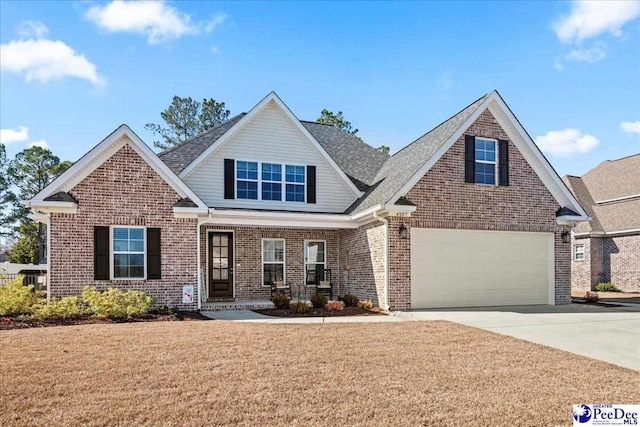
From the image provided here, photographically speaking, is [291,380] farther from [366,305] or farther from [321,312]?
[366,305]

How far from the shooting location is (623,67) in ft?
38.4

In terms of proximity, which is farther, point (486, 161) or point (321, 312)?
point (486, 161)

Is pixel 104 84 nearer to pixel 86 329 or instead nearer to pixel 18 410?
pixel 86 329

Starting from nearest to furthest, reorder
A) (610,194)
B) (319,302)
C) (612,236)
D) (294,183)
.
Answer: (319,302) → (294,183) → (612,236) → (610,194)

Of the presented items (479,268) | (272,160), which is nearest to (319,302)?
(479,268)

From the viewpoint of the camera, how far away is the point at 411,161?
15.6m

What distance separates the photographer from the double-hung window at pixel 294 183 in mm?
16125

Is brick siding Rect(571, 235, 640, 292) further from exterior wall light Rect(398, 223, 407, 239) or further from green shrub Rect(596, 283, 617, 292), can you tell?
exterior wall light Rect(398, 223, 407, 239)

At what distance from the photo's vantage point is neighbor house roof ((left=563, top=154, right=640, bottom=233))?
22.8 metres

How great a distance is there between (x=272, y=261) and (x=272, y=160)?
3466 millimetres

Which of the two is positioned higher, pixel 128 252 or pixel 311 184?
pixel 311 184

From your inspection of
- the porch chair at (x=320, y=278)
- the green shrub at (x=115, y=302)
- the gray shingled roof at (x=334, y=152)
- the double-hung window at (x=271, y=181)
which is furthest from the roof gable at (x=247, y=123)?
the green shrub at (x=115, y=302)

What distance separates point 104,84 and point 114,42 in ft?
5.80

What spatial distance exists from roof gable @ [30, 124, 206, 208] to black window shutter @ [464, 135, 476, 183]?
8.05 m
